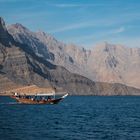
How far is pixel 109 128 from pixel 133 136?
12.3 metres

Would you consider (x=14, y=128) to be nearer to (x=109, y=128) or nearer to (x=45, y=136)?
(x=45, y=136)

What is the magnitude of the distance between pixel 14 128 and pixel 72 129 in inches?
462

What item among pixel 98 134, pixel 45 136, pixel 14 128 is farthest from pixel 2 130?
pixel 98 134

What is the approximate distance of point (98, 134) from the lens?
81.5m

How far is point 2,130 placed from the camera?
81.7m

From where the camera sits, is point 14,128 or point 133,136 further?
point 14,128

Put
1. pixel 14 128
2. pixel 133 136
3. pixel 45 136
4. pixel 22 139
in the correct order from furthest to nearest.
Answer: pixel 14 128 < pixel 133 136 < pixel 45 136 < pixel 22 139

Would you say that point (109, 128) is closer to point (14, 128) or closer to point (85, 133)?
point (85, 133)

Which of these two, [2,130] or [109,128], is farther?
[109,128]

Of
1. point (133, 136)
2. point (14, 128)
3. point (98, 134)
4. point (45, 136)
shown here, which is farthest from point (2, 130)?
point (133, 136)

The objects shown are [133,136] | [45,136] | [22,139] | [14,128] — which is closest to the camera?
[22,139]

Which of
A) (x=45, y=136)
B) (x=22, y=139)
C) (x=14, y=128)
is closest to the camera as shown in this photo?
(x=22, y=139)

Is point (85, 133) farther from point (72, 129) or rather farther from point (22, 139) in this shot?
point (22, 139)

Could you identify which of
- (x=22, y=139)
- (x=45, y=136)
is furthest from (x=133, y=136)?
(x=22, y=139)
